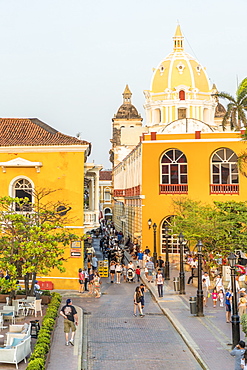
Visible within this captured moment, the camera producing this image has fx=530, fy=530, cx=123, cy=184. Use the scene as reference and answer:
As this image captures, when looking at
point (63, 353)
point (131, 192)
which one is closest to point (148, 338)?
point (63, 353)

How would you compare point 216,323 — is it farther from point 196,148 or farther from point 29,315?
point 196,148

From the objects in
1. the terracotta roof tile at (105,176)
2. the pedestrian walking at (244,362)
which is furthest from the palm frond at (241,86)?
the terracotta roof tile at (105,176)

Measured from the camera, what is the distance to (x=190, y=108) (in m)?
54.3

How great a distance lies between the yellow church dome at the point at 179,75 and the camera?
54.6m

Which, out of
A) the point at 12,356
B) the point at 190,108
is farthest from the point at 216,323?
the point at 190,108

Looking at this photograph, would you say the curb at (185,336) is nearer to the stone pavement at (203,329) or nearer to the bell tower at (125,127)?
the stone pavement at (203,329)

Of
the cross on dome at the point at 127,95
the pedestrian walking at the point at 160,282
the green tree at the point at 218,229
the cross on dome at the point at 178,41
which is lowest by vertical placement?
the pedestrian walking at the point at 160,282

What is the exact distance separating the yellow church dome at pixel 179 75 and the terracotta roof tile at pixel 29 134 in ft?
93.1

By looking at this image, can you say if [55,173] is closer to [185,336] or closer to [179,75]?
[185,336]

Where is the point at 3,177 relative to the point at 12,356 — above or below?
above

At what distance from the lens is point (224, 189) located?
116 ft

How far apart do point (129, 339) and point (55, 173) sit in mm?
11166

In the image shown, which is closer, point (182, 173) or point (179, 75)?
point (182, 173)

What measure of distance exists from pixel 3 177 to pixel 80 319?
9.71 m
